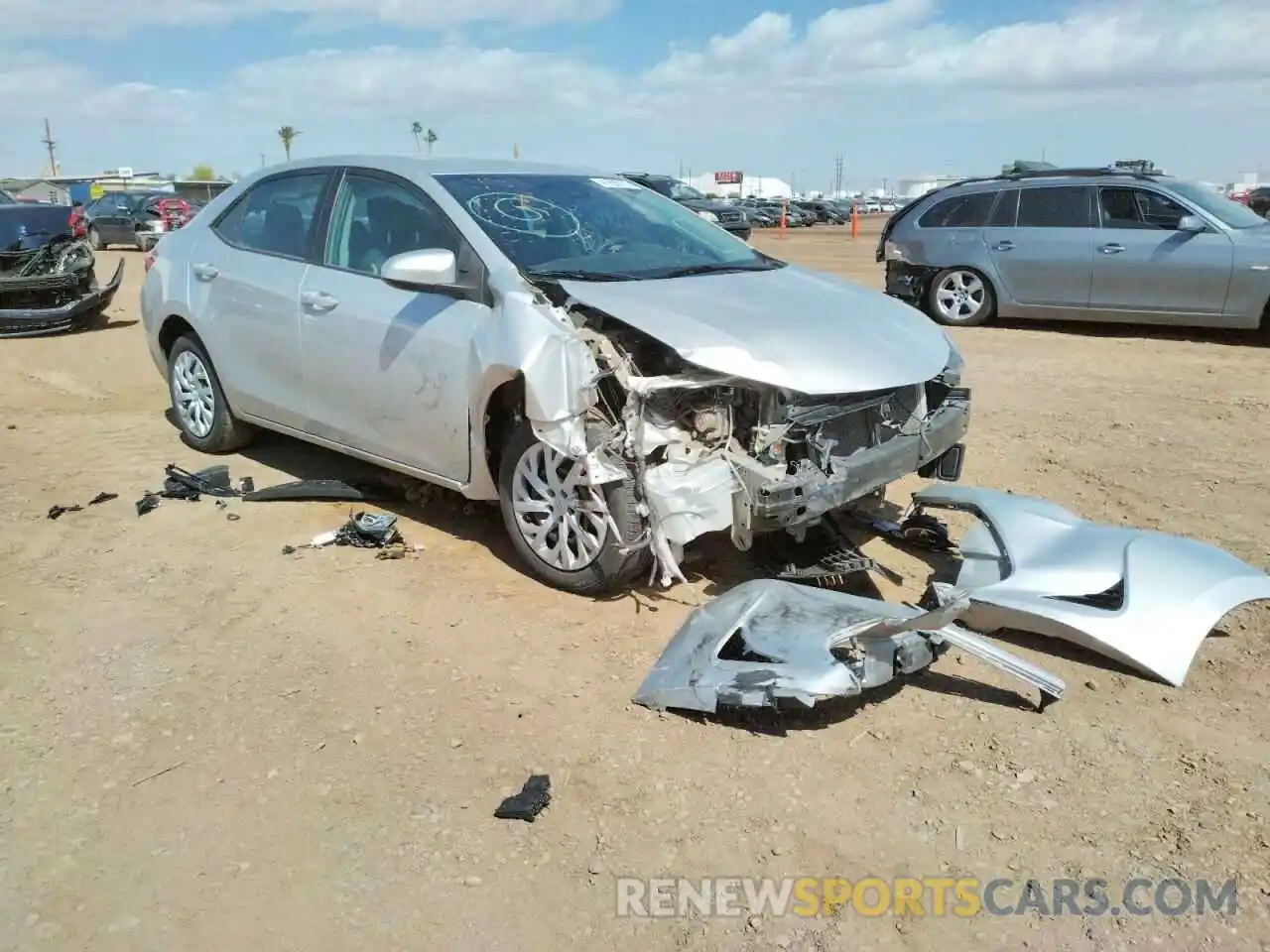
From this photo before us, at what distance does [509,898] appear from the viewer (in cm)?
262

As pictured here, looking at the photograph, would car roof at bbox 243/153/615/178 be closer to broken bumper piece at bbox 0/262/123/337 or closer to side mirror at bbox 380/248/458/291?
side mirror at bbox 380/248/458/291

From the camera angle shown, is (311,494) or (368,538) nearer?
(368,538)

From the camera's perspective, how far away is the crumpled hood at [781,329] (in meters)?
3.78

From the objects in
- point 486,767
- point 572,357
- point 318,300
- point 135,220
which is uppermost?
point 135,220

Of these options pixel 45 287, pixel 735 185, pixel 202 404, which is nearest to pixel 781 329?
pixel 202 404

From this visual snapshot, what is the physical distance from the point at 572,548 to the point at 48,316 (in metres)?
9.48

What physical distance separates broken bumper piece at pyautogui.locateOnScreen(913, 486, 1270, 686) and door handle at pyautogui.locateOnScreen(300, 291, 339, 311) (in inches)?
121

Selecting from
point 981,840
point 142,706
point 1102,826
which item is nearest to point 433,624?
point 142,706

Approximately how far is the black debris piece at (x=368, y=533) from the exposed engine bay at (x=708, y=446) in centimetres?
148

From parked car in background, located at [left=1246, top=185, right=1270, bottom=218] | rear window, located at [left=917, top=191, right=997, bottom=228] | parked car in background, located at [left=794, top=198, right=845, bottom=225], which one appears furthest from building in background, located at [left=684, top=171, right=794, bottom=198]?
rear window, located at [left=917, top=191, right=997, bottom=228]

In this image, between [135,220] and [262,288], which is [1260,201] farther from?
[262,288]

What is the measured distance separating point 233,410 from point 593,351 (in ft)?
9.56

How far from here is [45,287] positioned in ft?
36.8

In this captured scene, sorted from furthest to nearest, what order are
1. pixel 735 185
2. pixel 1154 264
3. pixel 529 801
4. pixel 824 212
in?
pixel 735 185 < pixel 824 212 < pixel 1154 264 < pixel 529 801
